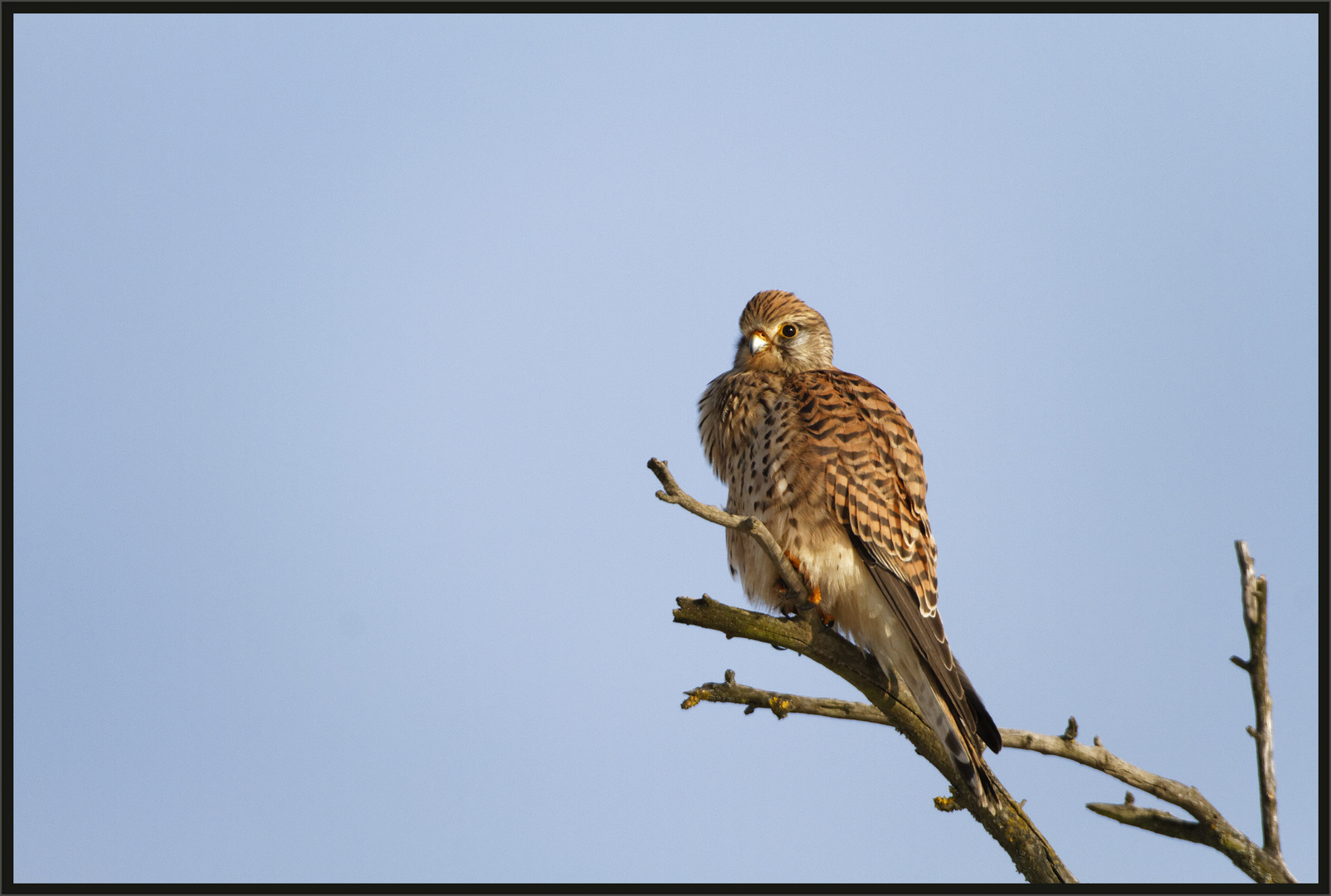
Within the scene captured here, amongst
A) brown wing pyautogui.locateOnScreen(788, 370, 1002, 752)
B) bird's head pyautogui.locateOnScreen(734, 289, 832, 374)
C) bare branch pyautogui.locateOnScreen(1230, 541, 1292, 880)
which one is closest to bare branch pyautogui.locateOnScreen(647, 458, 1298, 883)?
bare branch pyautogui.locateOnScreen(1230, 541, 1292, 880)

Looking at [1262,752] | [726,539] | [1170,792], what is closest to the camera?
[1262,752]

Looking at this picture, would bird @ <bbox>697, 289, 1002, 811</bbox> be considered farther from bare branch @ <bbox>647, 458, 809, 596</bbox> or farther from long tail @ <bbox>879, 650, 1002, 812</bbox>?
bare branch @ <bbox>647, 458, 809, 596</bbox>

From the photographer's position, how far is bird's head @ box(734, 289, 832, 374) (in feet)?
14.3

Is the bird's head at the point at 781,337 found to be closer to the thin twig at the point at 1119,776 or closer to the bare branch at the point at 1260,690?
the thin twig at the point at 1119,776

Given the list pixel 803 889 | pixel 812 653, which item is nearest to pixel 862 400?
pixel 812 653

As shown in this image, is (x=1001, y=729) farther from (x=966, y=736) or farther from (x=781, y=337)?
(x=781, y=337)

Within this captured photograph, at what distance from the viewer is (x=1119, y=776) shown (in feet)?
10.3

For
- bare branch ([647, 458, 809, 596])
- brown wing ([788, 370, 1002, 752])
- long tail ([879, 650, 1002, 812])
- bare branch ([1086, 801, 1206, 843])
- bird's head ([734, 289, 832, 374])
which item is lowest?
bare branch ([1086, 801, 1206, 843])

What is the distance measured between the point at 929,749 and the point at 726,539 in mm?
1054

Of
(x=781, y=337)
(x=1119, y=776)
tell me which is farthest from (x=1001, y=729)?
(x=781, y=337)

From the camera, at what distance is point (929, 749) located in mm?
3379

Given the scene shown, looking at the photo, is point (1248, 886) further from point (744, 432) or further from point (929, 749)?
point (744, 432)

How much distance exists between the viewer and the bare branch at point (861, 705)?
10.0 ft

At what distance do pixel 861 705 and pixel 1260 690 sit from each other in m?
1.13
